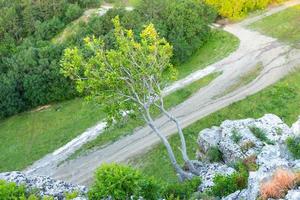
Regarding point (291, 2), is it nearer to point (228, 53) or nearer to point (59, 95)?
point (228, 53)

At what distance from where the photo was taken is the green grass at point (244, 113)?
134 feet

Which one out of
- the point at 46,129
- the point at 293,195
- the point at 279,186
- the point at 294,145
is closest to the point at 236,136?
the point at 294,145

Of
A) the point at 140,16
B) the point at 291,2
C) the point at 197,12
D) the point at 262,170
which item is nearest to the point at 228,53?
the point at 197,12

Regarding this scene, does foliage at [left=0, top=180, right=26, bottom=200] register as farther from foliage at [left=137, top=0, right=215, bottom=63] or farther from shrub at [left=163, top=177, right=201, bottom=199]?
foliage at [left=137, top=0, right=215, bottom=63]

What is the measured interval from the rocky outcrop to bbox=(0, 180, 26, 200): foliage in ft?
4.27

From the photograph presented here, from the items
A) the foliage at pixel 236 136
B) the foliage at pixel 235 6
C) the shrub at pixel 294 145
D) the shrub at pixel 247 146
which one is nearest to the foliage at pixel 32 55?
the foliage at pixel 235 6

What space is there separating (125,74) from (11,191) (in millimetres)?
11349

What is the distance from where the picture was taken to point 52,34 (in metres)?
62.0

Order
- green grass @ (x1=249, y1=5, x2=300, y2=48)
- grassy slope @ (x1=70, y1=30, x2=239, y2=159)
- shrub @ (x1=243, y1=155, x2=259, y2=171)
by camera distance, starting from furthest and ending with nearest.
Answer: green grass @ (x1=249, y1=5, x2=300, y2=48) < grassy slope @ (x1=70, y1=30, x2=239, y2=159) < shrub @ (x1=243, y1=155, x2=259, y2=171)

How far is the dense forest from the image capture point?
174ft

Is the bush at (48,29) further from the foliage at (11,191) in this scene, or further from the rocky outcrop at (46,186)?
the foliage at (11,191)

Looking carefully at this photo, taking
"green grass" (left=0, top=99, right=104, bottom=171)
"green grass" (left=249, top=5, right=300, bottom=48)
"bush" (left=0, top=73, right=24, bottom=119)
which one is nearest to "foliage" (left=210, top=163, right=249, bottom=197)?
"green grass" (left=0, top=99, right=104, bottom=171)

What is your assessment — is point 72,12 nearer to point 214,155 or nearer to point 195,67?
point 195,67

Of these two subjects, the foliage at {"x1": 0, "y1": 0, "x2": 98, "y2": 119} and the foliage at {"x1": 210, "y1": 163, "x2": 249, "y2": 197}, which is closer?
the foliage at {"x1": 210, "y1": 163, "x2": 249, "y2": 197}
